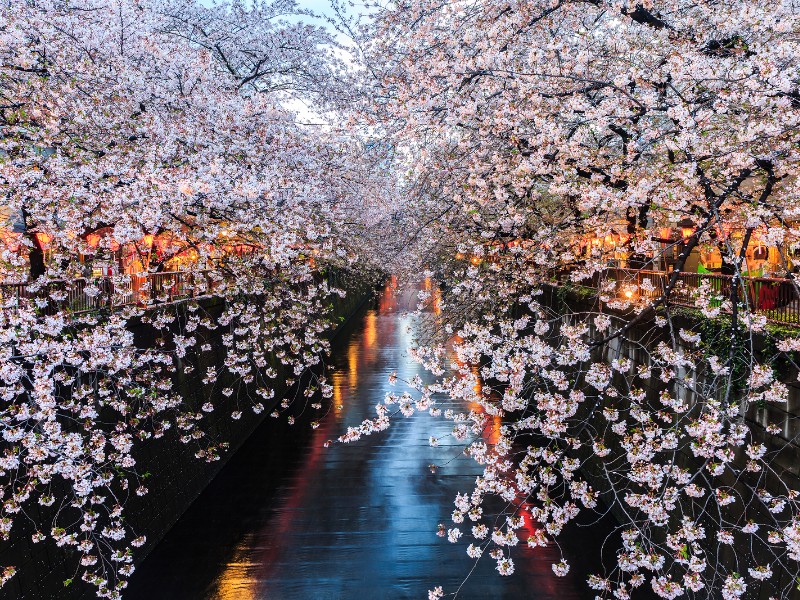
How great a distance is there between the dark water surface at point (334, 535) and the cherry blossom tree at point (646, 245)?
83 centimetres

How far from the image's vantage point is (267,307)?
954 cm

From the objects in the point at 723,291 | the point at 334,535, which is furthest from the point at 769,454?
the point at 334,535

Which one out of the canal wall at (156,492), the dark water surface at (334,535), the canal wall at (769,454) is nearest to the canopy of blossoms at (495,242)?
the canal wall at (769,454)

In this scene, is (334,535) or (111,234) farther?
(334,535)

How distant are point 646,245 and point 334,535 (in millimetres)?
6807

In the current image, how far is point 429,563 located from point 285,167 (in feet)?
24.7

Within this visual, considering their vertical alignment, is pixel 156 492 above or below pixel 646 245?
below

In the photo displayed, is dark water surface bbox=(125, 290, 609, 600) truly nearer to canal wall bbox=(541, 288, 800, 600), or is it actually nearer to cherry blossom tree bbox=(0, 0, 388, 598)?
cherry blossom tree bbox=(0, 0, 388, 598)

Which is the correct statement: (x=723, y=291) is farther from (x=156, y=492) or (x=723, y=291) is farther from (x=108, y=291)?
(x=156, y=492)

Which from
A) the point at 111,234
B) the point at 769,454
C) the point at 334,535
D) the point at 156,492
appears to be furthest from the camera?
the point at 334,535

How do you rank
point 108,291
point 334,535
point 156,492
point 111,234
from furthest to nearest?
point 334,535, point 156,492, point 108,291, point 111,234

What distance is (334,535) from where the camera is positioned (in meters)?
9.12

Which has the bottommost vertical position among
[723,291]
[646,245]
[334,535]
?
[334,535]

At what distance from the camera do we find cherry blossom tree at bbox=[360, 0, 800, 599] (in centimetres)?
432
